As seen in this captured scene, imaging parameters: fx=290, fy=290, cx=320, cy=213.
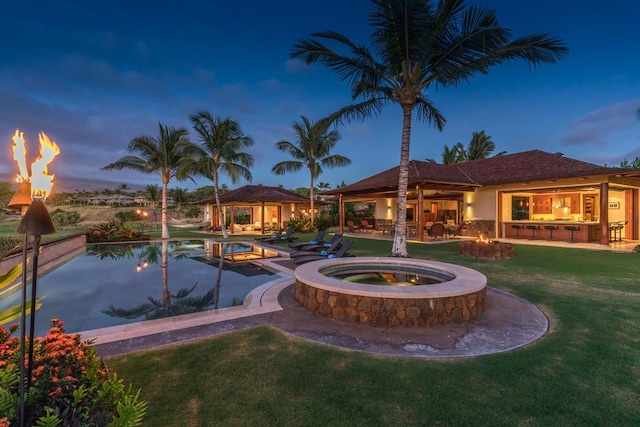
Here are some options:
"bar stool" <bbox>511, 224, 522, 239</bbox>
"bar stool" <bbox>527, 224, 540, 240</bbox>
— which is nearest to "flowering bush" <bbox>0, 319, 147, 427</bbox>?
"bar stool" <bbox>527, 224, 540, 240</bbox>

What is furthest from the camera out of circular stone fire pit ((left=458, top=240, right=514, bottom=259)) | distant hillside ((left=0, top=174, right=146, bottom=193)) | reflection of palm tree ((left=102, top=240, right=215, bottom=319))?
circular stone fire pit ((left=458, top=240, right=514, bottom=259))

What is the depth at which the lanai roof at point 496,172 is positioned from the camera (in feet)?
50.8

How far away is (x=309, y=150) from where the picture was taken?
2322 cm

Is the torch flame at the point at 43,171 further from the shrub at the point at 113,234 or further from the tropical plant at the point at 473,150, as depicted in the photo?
the tropical plant at the point at 473,150

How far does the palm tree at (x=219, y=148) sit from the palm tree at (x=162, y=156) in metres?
1.02

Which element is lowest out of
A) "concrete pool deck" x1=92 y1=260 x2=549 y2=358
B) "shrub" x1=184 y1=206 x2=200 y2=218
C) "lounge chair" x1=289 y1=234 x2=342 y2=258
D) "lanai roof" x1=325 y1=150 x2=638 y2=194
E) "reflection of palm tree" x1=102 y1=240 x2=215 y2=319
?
"reflection of palm tree" x1=102 y1=240 x2=215 y2=319

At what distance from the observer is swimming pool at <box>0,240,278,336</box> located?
5445mm

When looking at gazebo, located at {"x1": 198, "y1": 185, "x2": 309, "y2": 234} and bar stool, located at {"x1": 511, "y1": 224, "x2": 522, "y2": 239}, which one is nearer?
bar stool, located at {"x1": 511, "y1": 224, "x2": 522, "y2": 239}

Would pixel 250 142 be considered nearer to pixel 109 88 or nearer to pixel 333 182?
pixel 109 88

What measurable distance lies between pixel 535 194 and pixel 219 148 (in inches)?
843

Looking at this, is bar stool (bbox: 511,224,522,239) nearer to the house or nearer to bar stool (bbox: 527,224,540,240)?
the house

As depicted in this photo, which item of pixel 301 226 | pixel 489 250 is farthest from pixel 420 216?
pixel 301 226

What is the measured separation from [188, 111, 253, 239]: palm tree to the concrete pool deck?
1566cm

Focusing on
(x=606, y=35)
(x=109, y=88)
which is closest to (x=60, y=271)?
(x=109, y=88)
